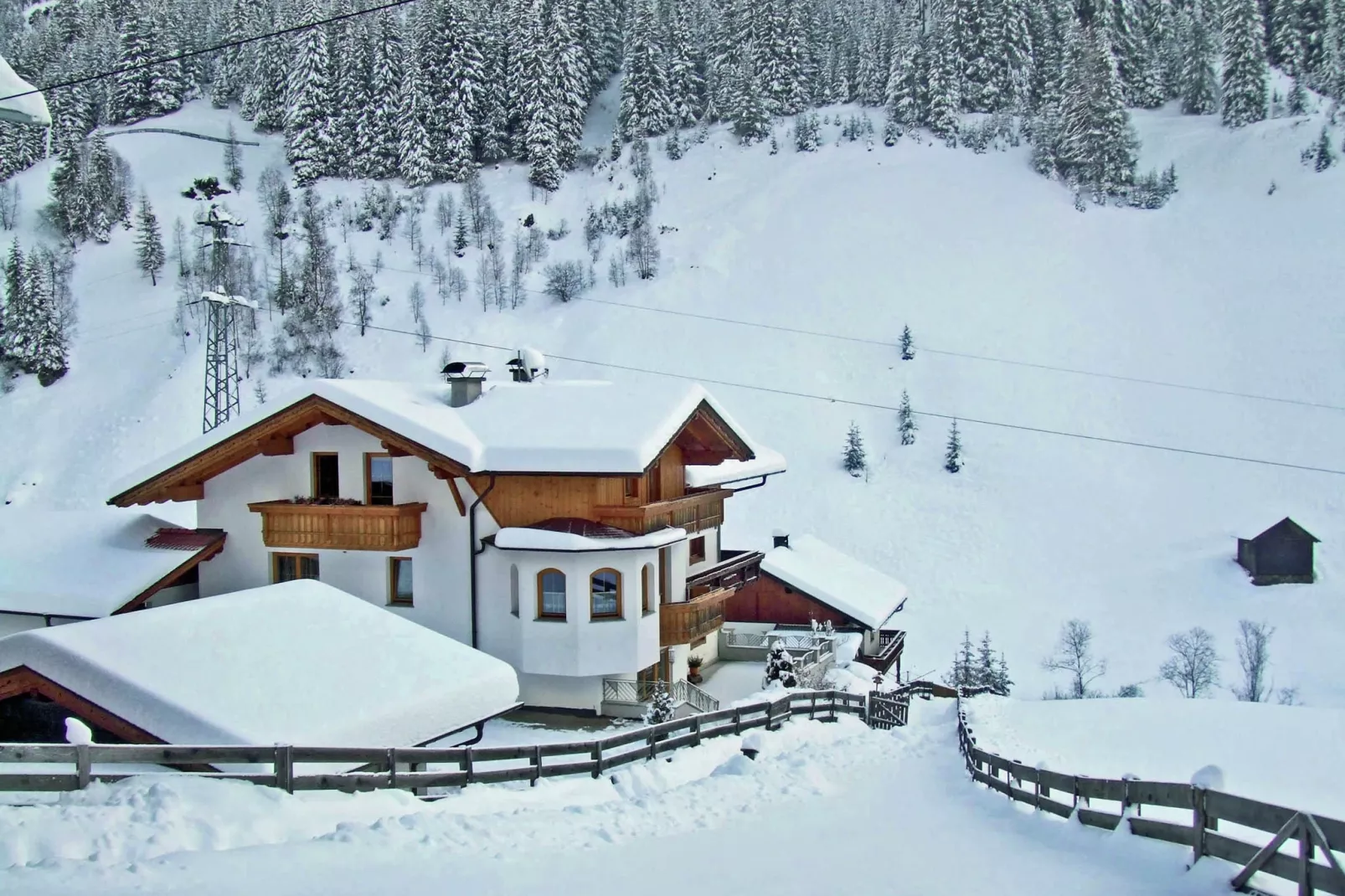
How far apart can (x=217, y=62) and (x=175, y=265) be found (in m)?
38.4

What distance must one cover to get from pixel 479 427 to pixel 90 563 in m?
8.85

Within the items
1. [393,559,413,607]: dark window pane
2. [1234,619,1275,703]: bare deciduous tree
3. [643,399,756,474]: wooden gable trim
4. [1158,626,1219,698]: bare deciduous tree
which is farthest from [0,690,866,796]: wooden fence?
[1234,619,1275,703]: bare deciduous tree

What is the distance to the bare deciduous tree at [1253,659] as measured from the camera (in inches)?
1359

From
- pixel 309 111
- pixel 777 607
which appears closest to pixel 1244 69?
pixel 777 607

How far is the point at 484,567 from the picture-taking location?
21594 millimetres

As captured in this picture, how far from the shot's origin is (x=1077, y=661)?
3684 centimetres

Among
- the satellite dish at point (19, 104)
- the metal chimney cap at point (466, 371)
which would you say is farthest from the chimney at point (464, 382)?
the satellite dish at point (19, 104)

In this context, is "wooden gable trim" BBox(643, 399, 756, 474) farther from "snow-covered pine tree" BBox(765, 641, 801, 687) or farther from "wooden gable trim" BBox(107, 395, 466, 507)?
"wooden gable trim" BBox(107, 395, 466, 507)

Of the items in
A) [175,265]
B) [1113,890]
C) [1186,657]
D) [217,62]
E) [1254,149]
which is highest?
[217,62]

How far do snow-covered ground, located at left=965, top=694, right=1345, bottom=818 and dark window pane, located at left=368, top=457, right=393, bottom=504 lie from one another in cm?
1368

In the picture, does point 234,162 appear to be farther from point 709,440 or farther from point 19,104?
point 19,104

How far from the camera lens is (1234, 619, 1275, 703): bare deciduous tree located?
1359 inches

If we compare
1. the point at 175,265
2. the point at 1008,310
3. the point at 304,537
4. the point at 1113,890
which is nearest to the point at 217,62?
the point at 175,265

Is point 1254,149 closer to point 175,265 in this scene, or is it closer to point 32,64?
point 175,265
